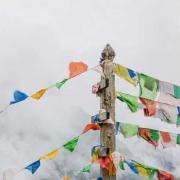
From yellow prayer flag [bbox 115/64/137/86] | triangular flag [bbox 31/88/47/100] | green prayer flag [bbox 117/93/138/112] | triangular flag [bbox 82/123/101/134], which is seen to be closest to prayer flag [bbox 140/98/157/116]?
green prayer flag [bbox 117/93/138/112]

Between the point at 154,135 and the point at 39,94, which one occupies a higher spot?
the point at 39,94

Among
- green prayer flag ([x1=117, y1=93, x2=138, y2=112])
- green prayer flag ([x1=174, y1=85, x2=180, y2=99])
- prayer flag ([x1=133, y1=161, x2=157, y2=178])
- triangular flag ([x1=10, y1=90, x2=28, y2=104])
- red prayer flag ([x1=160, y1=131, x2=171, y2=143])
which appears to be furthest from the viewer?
green prayer flag ([x1=174, y1=85, x2=180, y2=99])

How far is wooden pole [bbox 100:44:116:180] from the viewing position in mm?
12156

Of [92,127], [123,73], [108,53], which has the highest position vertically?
[108,53]

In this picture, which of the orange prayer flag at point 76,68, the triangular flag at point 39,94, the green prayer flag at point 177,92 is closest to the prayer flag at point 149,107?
the green prayer flag at point 177,92

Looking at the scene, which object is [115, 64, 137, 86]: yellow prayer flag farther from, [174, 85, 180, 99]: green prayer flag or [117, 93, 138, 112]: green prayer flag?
[174, 85, 180, 99]: green prayer flag

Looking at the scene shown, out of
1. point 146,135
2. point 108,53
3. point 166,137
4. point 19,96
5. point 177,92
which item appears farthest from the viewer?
point 177,92

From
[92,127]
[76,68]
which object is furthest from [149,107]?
[76,68]

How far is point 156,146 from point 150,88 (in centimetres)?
142

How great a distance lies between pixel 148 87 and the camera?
43.8 feet

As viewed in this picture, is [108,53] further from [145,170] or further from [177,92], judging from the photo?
[145,170]

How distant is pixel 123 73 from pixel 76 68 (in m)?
1.32

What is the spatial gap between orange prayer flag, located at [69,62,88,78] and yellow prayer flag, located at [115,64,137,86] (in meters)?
0.93

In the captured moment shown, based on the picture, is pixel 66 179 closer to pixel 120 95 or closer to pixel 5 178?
pixel 5 178
